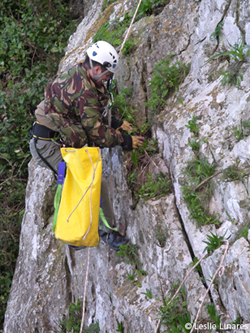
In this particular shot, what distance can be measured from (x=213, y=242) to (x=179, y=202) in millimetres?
641

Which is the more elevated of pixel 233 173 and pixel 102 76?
pixel 102 76

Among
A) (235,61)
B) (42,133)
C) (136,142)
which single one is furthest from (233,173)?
(42,133)

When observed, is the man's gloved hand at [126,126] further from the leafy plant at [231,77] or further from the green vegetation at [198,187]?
the leafy plant at [231,77]

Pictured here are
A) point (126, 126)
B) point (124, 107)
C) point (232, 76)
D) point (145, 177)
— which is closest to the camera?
point (232, 76)

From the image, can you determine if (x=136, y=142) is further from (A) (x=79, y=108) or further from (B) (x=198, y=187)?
(B) (x=198, y=187)

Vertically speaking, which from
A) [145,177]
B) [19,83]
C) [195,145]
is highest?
[19,83]

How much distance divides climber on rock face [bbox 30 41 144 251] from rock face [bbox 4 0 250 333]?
14.5 inches

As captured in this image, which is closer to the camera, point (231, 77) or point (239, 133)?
point (239, 133)

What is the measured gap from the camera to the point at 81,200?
347cm

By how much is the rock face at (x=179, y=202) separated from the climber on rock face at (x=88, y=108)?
37 cm

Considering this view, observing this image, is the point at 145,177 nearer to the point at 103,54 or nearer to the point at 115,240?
the point at 115,240

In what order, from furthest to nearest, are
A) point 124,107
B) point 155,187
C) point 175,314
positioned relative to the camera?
1. point 124,107
2. point 155,187
3. point 175,314

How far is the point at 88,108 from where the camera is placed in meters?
3.46

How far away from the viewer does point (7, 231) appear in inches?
311
